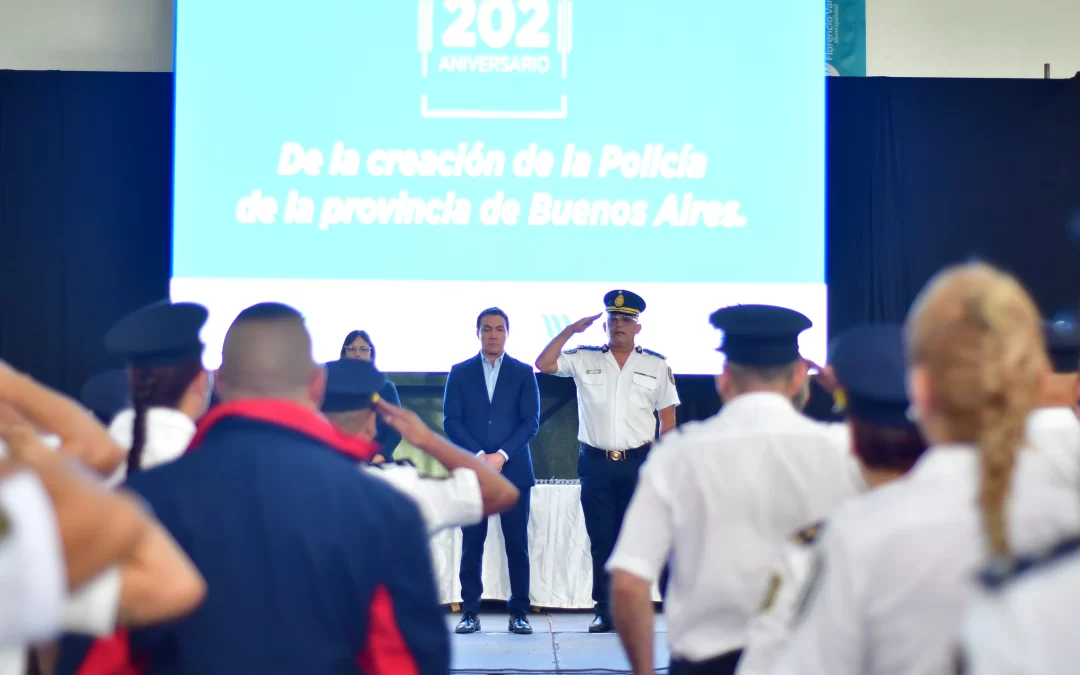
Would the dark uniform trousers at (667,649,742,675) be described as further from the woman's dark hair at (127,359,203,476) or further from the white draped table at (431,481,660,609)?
the white draped table at (431,481,660,609)

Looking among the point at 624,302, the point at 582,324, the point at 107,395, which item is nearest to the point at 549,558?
the point at 582,324

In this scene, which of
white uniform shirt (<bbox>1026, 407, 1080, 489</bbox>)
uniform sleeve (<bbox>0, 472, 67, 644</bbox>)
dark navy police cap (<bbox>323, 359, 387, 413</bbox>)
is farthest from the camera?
dark navy police cap (<bbox>323, 359, 387, 413</bbox>)

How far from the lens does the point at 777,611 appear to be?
4.35ft

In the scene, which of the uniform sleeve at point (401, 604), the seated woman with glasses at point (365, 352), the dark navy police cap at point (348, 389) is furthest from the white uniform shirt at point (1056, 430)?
the seated woman with glasses at point (365, 352)

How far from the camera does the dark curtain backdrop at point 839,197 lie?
18.9 ft

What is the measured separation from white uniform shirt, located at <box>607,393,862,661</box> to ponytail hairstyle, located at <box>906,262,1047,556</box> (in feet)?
2.61

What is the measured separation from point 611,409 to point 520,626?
108 cm

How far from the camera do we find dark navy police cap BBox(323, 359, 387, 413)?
2049 mm

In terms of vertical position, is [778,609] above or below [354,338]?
below

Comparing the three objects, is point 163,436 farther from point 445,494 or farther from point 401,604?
point 401,604

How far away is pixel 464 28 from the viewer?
533 cm

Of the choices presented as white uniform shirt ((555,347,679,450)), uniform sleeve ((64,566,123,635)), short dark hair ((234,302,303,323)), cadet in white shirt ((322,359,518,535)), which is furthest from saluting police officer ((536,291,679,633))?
uniform sleeve ((64,566,123,635))

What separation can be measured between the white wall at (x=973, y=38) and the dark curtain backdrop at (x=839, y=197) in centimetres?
47

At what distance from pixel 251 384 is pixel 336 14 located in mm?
4287
